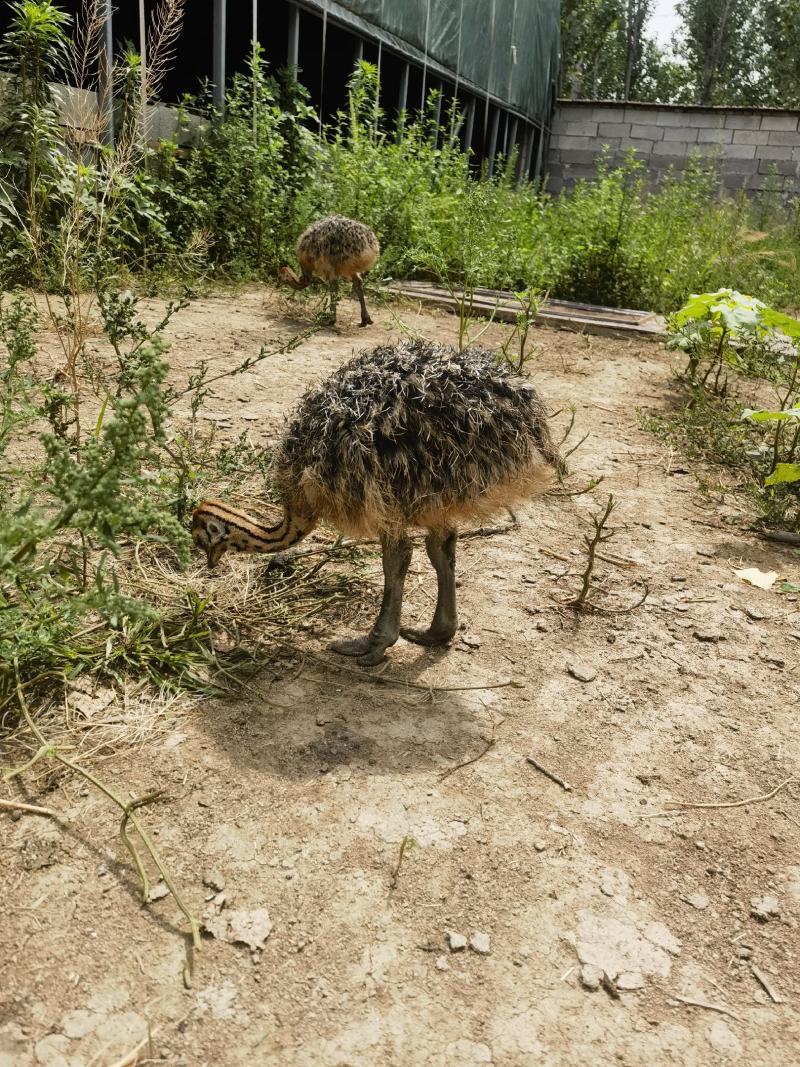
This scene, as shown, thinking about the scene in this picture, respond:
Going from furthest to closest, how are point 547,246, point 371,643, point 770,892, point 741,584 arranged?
1. point 547,246
2. point 741,584
3. point 371,643
4. point 770,892

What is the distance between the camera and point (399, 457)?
9.57 feet

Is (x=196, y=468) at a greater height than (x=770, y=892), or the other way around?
(x=196, y=468)

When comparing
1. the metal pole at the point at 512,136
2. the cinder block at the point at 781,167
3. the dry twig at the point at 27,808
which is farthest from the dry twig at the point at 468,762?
the metal pole at the point at 512,136

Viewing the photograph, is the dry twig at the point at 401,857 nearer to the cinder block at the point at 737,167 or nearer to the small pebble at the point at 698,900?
→ the small pebble at the point at 698,900

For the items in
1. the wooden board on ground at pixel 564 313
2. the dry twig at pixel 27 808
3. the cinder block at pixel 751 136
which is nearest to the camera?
the dry twig at pixel 27 808

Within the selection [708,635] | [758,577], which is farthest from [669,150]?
[708,635]

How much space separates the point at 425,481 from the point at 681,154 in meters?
18.4

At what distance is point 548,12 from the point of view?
70.5 ft

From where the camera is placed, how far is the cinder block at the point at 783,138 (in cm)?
1798

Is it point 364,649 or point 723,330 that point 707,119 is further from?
point 364,649

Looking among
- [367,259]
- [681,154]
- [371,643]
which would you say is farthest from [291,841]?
[681,154]

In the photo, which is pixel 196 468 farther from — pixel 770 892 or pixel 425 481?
pixel 770 892

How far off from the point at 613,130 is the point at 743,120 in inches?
109

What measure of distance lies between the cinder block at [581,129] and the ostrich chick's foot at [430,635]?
65.2 feet
